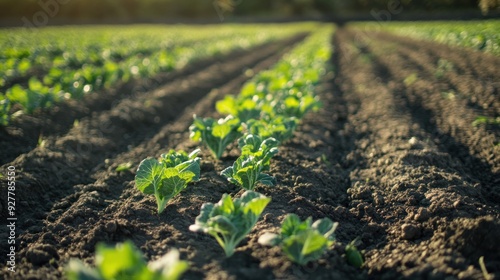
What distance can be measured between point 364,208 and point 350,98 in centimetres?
460

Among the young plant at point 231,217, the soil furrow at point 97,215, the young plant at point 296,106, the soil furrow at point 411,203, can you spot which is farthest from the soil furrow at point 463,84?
the young plant at point 231,217

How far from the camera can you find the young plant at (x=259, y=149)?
345 cm

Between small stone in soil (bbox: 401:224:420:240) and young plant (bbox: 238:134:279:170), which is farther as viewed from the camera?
young plant (bbox: 238:134:279:170)

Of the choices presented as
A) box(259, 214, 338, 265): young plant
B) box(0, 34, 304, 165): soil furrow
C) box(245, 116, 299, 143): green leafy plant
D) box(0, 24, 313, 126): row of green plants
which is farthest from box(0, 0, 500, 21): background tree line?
box(259, 214, 338, 265): young plant

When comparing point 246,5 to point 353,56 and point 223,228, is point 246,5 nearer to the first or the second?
point 353,56

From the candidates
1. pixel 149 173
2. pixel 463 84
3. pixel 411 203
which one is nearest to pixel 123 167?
pixel 149 173

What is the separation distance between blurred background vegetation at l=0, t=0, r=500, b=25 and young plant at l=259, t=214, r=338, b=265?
1518 inches

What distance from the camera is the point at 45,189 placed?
4.16 meters

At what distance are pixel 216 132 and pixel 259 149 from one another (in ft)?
2.74

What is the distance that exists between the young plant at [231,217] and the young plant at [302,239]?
16cm

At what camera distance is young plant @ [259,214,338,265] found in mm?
2373

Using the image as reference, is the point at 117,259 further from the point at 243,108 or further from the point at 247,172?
the point at 243,108

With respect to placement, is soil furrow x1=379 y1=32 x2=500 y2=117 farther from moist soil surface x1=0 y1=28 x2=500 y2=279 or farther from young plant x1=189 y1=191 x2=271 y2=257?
young plant x1=189 y1=191 x2=271 y2=257

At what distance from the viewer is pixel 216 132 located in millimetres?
4258
